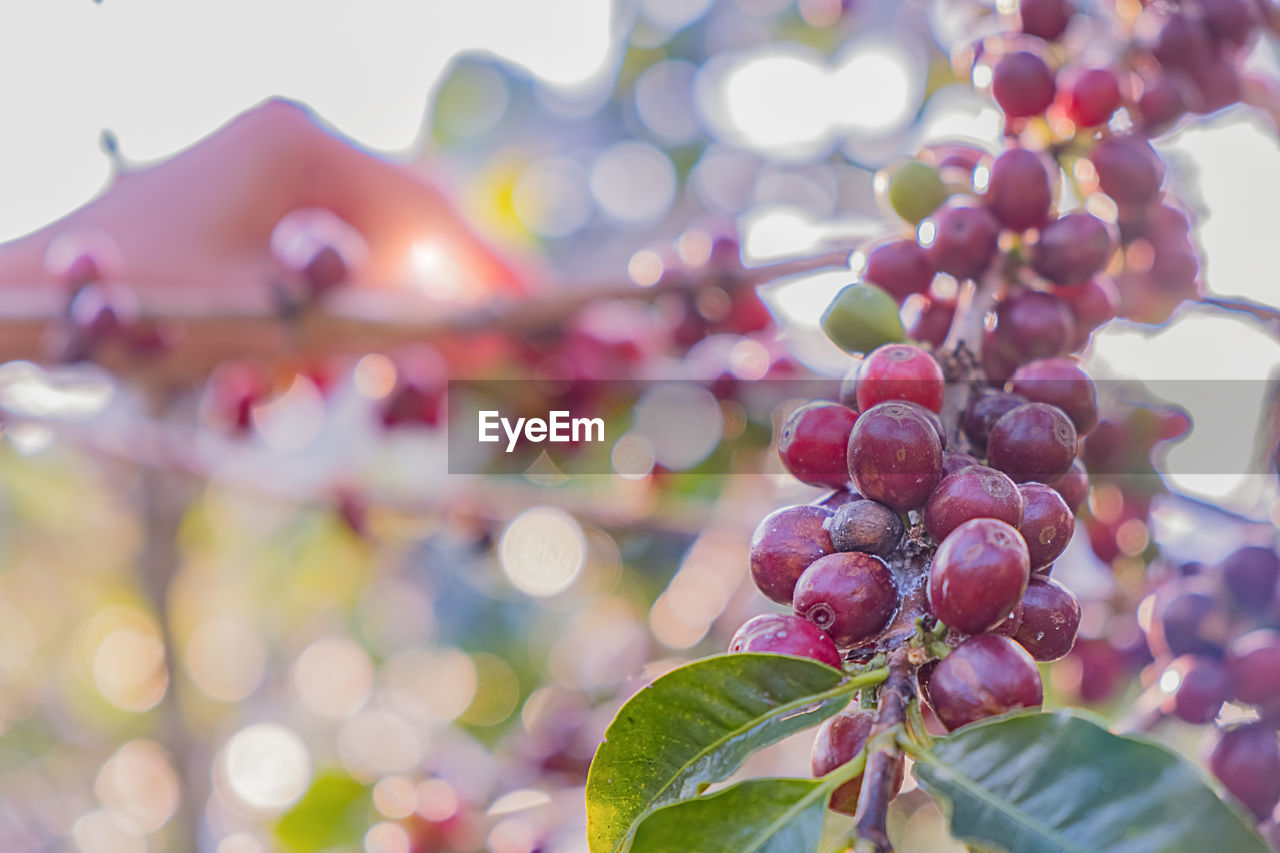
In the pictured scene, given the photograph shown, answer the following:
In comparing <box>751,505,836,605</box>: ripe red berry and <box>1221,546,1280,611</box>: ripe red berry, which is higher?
<box>751,505,836,605</box>: ripe red berry

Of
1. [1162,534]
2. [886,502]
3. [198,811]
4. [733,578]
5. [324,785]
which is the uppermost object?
[886,502]

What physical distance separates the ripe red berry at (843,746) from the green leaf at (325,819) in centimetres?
157

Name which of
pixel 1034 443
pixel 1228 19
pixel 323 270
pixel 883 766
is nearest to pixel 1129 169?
pixel 1228 19

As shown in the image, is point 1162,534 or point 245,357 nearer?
point 1162,534

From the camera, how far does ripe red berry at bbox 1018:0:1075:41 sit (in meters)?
0.94

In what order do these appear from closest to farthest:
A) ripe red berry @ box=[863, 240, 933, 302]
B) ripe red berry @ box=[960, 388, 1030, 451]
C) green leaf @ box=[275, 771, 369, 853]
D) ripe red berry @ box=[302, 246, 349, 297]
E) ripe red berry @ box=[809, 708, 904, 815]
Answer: ripe red berry @ box=[809, 708, 904, 815] → ripe red berry @ box=[960, 388, 1030, 451] → ripe red berry @ box=[863, 240, 933, 302] → ripe red berry @ box=[302, 246, 349, 297] → green leaf @ box=[275, 771, 369, 853]

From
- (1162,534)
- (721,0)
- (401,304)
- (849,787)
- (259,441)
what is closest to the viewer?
(849,787)

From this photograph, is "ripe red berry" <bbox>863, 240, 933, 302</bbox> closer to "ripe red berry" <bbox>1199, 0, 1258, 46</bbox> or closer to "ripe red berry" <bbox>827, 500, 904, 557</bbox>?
"ripe red berry" <bbox>827, 500, 904, 557</bbox>

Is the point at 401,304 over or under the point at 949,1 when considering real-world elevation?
under

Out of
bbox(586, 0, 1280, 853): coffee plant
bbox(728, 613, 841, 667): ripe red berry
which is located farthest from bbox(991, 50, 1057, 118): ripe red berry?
bbox(728, 613, 841, 667): ripe red berry

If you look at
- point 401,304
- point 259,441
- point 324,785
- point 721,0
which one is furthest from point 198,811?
point 721,0

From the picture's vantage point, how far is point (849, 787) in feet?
1.83

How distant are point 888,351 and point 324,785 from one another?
1671mm

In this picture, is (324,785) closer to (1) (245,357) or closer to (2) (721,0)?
(1) (245,357)
